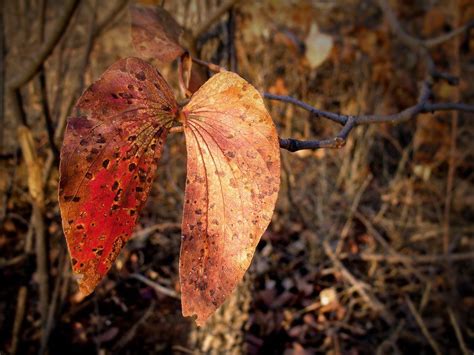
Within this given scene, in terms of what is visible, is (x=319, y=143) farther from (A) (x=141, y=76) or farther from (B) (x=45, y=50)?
(B) (x=45, y=50)

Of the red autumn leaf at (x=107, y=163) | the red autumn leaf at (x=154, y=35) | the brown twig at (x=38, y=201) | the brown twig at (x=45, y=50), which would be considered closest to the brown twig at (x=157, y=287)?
the brown twig at (x=38, y=201)

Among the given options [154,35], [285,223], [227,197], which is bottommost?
[285,223]

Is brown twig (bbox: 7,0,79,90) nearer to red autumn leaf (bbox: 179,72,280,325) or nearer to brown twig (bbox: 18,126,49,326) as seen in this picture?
brown twig (bbox: 18,126,49,326)

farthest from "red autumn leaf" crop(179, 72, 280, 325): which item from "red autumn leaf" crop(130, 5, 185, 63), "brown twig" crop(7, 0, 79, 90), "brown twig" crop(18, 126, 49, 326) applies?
"brown twig" crop(18, 126, 49, 326)

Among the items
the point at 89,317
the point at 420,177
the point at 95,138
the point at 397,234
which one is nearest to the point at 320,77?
the point at 420,177

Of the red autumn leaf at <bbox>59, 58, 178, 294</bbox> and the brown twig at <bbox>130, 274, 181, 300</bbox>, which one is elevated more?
the red autumn leaf at <bbox>59, 58, 178, 294</bbox>

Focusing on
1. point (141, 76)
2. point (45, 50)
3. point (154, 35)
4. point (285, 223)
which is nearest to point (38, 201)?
point (45, 50)
